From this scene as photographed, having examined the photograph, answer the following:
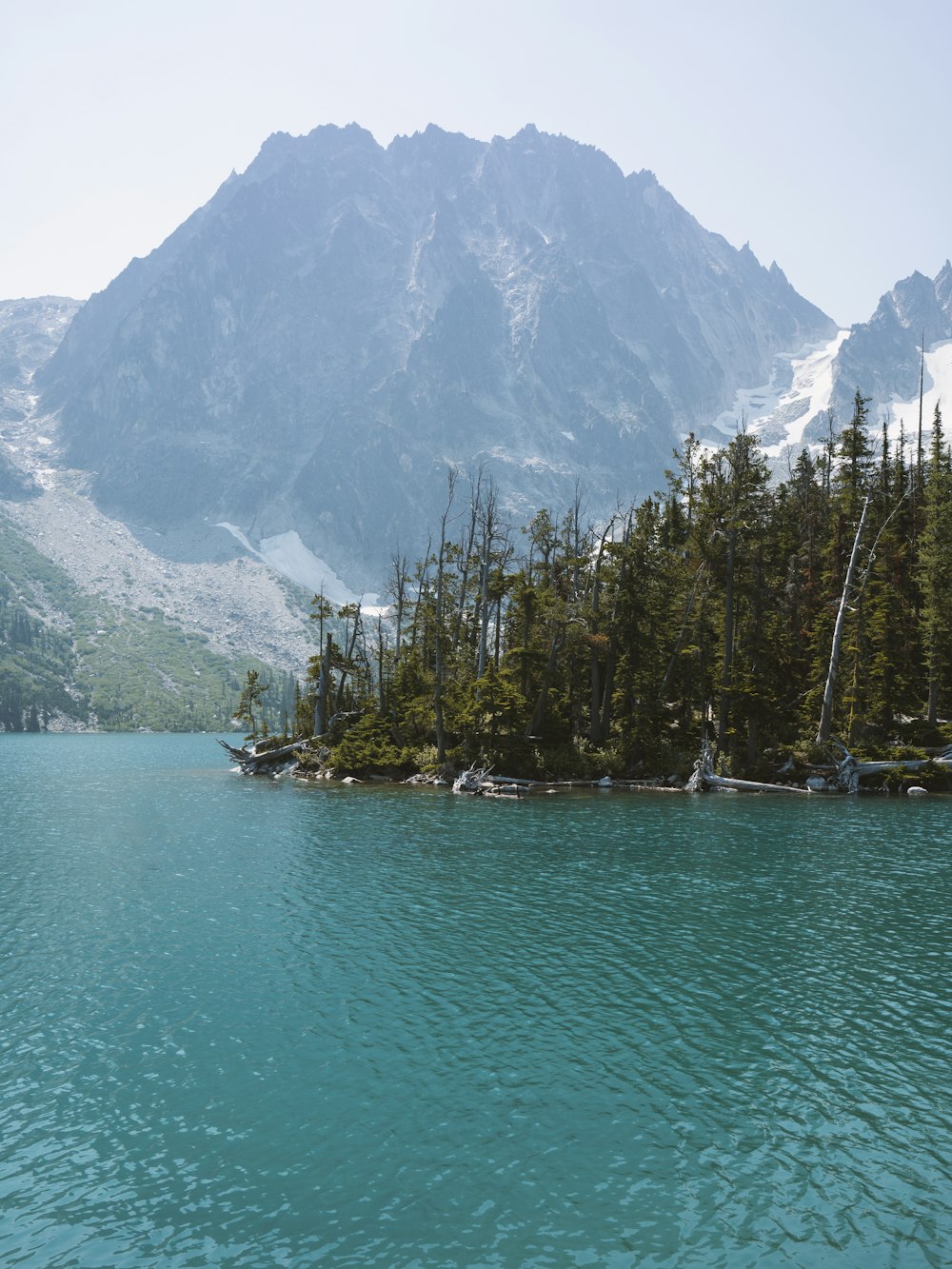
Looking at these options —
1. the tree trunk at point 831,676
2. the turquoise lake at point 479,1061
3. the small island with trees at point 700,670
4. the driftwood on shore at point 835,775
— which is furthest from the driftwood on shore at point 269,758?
the tree trunk at point 831,676

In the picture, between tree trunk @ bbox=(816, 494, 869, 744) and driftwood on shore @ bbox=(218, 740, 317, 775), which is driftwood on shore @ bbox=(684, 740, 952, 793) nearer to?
tree trunk @ bbox=(816, 494, 869, 744)

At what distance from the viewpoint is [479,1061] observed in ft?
55.7

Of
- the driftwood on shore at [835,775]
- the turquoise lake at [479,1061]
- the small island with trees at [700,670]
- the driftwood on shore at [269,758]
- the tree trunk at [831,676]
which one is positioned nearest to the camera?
the turquoise lake at [479,1061]

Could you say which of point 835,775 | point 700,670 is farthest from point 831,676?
point 700,670

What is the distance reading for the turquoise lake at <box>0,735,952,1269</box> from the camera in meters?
11.6

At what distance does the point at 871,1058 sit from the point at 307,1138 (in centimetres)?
1102

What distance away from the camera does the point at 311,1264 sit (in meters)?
10.7

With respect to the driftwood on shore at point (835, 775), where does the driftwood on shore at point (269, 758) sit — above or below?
below

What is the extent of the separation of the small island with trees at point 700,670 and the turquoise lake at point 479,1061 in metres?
26.6

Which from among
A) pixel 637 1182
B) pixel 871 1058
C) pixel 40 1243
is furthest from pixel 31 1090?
pixel 871 1058

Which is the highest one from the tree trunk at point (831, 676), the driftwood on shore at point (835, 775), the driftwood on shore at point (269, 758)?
the tree trunk at point (831, 676)

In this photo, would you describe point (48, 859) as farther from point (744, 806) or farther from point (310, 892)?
point (744, 806)

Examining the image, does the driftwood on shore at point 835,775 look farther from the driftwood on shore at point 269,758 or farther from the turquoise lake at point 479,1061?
the driftwood on shore at point 269,758

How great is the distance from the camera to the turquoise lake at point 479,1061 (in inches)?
459
